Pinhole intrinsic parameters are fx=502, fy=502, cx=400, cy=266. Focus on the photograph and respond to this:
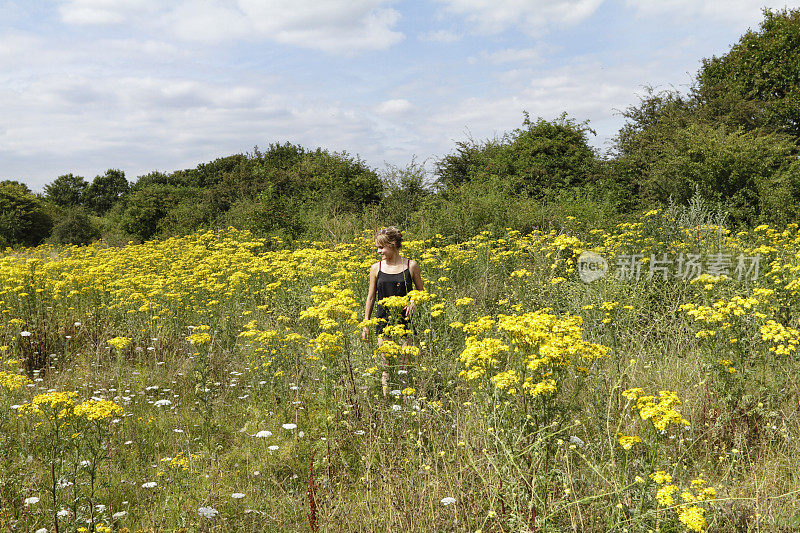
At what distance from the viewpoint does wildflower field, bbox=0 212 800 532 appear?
2508 mm

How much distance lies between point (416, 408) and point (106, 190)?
4776 centimetres

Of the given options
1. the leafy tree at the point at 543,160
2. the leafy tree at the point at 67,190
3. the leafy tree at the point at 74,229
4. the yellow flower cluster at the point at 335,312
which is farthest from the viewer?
the leafy tree at the point at 67,190

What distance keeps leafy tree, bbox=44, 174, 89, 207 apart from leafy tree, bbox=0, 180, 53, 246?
16.0 metres

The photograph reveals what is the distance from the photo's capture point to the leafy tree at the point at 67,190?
131 ft

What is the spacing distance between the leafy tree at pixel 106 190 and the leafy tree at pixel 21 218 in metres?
17.5

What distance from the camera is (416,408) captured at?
3268 mm

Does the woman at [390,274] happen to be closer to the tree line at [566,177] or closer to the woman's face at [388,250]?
the woman's face at [388,250]

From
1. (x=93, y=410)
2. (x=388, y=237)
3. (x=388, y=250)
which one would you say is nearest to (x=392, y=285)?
(x=388, y=250)

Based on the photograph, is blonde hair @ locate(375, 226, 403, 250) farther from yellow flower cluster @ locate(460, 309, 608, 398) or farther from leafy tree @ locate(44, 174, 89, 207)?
leafy tree @ locate(44, 174, 89, 207)

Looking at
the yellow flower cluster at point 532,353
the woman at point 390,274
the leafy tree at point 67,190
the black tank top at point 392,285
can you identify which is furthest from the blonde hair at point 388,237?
the leafy tree at point 67,190

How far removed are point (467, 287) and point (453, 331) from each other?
232 centimetres

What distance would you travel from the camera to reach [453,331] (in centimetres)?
468

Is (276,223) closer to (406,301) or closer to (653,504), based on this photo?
(406,301)

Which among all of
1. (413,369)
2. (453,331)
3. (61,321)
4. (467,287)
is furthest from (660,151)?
(61,321)
